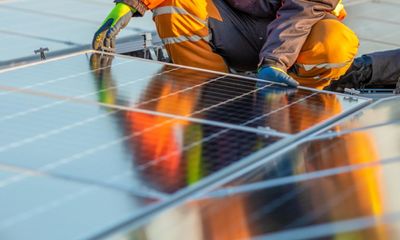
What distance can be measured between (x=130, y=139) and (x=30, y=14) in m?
3.43

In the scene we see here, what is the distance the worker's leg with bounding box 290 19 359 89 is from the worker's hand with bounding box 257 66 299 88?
352 mm

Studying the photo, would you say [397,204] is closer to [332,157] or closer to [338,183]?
[338,183]

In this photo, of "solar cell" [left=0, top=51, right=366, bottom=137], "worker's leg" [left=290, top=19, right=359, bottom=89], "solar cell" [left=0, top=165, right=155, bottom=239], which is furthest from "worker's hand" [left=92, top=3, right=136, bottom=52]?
"solar cell" [left=0, top=165, right=155, bottom=239]

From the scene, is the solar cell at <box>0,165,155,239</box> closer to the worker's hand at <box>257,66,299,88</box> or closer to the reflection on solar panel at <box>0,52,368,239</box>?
the reflection on solar panel at <box>0,52,368,239</box>

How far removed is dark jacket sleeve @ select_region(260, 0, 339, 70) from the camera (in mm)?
4145

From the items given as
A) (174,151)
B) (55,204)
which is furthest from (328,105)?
(55,204)

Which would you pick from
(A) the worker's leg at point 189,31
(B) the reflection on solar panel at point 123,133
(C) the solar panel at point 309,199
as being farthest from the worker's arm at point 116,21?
(C) the solar panel at point 309,199

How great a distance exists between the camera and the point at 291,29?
4176 millimetres

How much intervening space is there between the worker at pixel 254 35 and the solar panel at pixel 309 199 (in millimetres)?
1175

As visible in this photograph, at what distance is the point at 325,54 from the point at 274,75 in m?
0.47

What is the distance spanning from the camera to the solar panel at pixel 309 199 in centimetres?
221

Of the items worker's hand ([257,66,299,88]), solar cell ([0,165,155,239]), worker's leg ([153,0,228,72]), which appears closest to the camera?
solar cell ([0,165,155,239])

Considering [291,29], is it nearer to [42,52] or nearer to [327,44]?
[327,44]

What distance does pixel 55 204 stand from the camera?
7.70 feet
